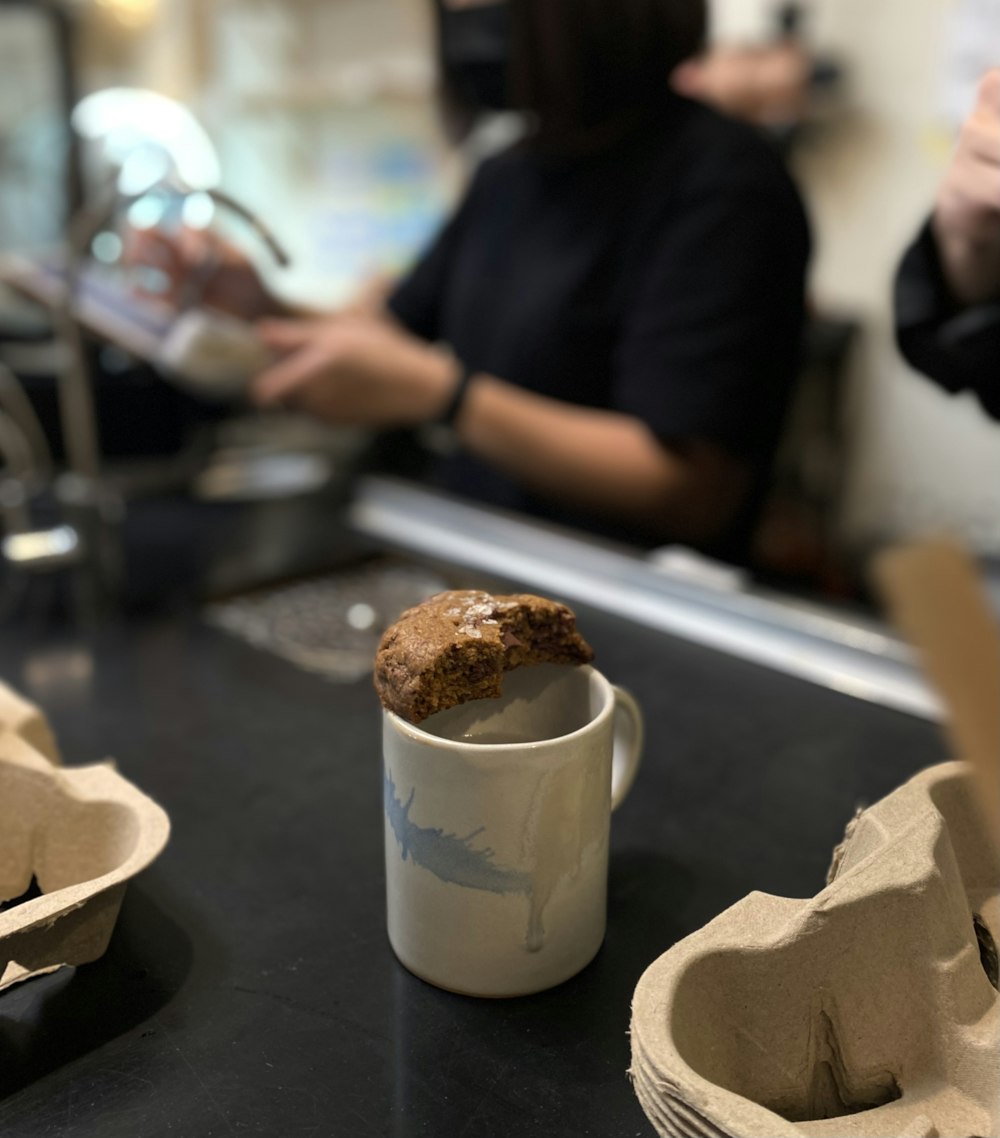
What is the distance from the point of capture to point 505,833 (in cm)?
54

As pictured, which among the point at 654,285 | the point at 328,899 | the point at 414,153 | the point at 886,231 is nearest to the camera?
the point at 328,899

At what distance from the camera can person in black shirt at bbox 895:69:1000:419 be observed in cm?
70

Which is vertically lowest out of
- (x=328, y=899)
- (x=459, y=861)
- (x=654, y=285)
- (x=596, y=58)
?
(x=328, y=899)

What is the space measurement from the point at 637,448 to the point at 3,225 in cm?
255

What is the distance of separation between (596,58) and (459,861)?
112 cm

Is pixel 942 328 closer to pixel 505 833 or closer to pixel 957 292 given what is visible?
pixel 957 292

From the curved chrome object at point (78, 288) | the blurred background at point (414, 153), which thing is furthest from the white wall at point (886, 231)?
the curved chrome object at point (78, 288)

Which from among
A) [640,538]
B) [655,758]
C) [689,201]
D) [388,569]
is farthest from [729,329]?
[655,758]

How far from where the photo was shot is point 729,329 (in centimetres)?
126

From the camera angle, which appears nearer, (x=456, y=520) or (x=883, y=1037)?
(x=883, y=1037)

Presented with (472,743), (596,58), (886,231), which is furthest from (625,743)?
(886,231)

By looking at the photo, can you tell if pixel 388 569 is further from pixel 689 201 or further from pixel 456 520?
pixel 689 201

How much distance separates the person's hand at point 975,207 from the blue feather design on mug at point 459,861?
0.49 metres

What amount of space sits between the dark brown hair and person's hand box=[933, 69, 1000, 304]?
2.23 ft
